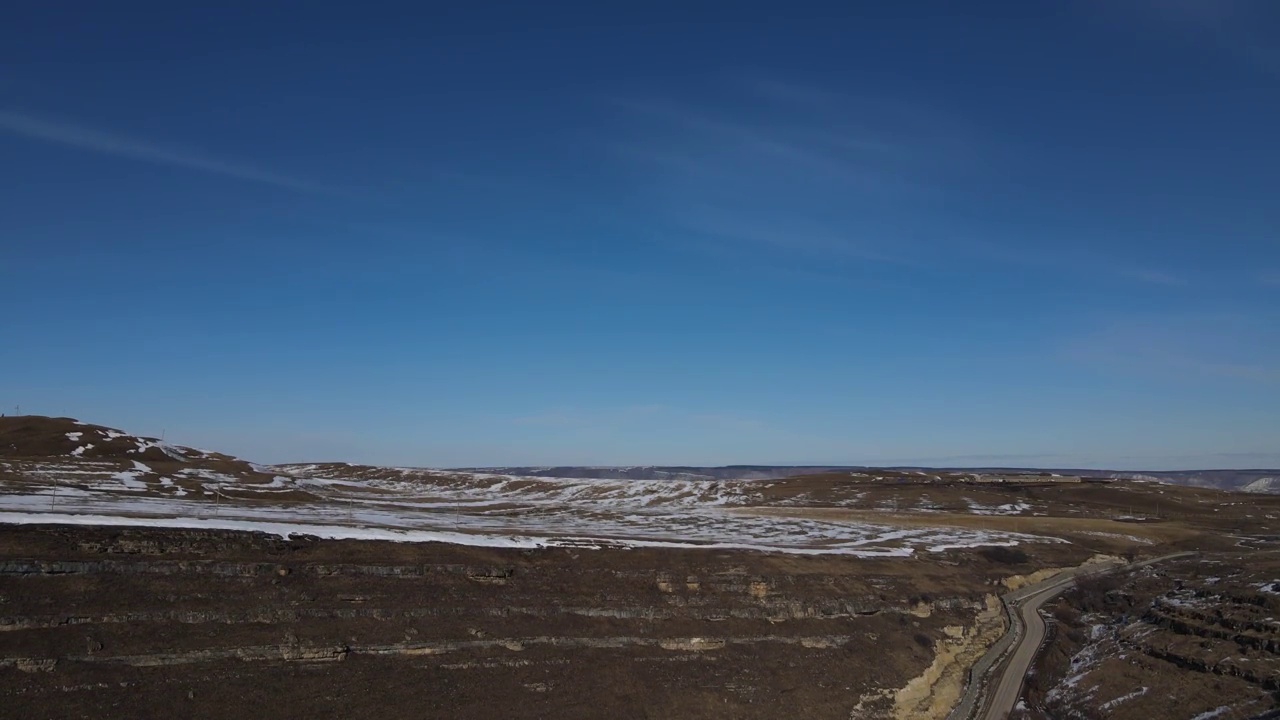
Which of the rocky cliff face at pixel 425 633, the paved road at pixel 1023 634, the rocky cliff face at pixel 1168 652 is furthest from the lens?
the paved road at pixel 1023 634

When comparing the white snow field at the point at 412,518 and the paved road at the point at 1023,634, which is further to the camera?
the white snow field at the point at 412,518

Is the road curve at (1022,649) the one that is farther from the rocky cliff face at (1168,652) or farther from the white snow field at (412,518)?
the white snow field at (412,518)

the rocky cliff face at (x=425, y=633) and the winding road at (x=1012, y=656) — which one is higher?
the rocky cliff face at (x=425, y=633)

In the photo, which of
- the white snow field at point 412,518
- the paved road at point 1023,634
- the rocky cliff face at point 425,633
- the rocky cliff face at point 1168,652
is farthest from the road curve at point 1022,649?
the white snow field at point 412,518

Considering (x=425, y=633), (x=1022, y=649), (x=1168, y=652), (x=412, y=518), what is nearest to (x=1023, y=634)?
(x=1022, y=649)

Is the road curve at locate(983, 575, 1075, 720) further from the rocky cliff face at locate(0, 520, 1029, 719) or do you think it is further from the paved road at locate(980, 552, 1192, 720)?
the rocky cliff face at locate(0, 520, 1029, 719)

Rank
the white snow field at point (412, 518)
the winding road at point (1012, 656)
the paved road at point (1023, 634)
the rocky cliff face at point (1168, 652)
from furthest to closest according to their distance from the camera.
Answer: the white snow field at point (412, 518) → the paved road at point (1023, 634) → the winding road at point (1012, 656) → the rocky cliff face at point (1168, 652)

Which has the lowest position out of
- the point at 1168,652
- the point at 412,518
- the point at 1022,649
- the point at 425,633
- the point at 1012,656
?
the point at 1012,656

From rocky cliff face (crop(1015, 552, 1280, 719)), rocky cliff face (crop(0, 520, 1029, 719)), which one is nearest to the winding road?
rocky cliff face (crop(1015, 552, 1280, 719))

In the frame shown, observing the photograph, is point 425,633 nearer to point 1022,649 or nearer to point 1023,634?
point 1022,649

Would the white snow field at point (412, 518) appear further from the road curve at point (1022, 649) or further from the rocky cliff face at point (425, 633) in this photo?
the road curve at point (1022, 649)

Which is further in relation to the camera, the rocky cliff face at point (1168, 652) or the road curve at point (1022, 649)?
the road curve at point (1022, 649)

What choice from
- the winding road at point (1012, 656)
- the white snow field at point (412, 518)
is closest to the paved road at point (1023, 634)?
the winding road at point (1012, 656)

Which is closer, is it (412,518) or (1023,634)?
(1023,634)
